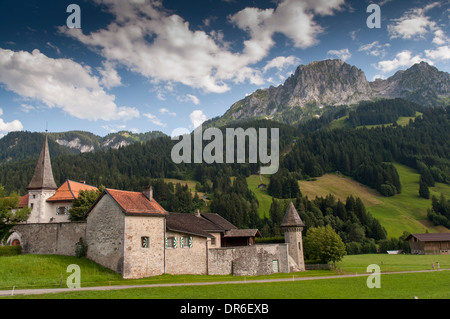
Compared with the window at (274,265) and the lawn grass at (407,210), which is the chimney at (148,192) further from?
the lawn grass at (407,210)

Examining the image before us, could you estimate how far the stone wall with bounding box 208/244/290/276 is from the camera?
43.2 m

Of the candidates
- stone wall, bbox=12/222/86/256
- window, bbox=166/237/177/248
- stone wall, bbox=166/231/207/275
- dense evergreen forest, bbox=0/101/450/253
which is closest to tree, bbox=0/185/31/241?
stone wall, bbox=12/222/86/256

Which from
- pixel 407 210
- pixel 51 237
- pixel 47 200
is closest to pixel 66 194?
pixel 47 200

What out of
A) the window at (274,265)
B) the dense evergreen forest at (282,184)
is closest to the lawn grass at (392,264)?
the window at (274,265)

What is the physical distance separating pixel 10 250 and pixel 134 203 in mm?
16320

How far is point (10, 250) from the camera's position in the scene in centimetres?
3891

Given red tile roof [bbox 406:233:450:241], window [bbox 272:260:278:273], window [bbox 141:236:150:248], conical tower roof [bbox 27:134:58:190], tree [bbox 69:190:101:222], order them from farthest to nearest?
red tile roof [bbox 406:233:450:241] < conical tower roof [bbox 27:134:58:190] < tree [bbox 69:190:101:222] < window [bbox 272:260:278:273] < window [bbox 141:236:150:248]

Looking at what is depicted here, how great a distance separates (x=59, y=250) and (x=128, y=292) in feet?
62.1

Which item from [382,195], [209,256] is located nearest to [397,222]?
[382,195]

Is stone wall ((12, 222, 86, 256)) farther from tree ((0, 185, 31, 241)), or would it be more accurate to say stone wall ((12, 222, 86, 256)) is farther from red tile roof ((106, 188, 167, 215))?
red tile roof ((106, 188, 167, 215))

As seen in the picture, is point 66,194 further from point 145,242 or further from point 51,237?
point 145,242

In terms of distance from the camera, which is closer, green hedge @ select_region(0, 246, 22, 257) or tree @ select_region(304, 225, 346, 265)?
green hedge @ select_region(0, 246, 22, 257)

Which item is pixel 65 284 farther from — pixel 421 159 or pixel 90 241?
pixel 421 159

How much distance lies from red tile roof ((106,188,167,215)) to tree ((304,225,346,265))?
28.5 m
